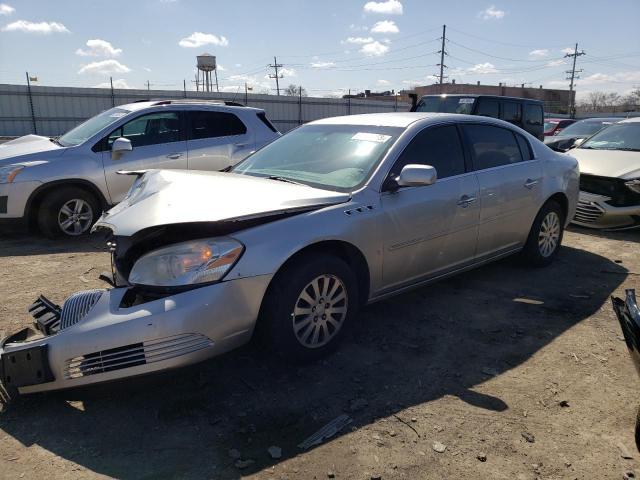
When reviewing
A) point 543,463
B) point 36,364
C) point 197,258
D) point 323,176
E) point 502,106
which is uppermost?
point 502,106

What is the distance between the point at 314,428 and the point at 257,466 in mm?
407

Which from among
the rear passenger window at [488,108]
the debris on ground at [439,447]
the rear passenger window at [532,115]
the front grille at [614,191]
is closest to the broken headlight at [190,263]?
the debris on ground at [439,447]

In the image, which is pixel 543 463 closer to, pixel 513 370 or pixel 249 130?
pixel 513 370

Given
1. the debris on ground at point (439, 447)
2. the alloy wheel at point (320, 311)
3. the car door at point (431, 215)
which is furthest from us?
the car door at point (431, 215)

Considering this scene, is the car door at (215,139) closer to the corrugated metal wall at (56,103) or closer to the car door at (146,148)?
the car door at (146,148)

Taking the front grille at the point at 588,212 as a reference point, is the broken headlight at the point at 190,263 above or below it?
above

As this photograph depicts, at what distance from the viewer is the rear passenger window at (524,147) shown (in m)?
5.05

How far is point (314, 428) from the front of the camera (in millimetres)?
2715

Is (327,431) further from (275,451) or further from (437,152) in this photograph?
(437,152)

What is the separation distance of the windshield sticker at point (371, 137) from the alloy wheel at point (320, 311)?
1.24 meters

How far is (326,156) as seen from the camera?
4.00 metres

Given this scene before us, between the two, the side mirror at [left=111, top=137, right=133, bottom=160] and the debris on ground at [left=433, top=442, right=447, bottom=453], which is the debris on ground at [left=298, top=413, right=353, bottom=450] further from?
the side mirror at [left=111, top=137, right=133, bottom=160]

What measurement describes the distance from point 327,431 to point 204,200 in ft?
5.05

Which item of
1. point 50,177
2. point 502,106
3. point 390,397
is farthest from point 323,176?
point 502,106
